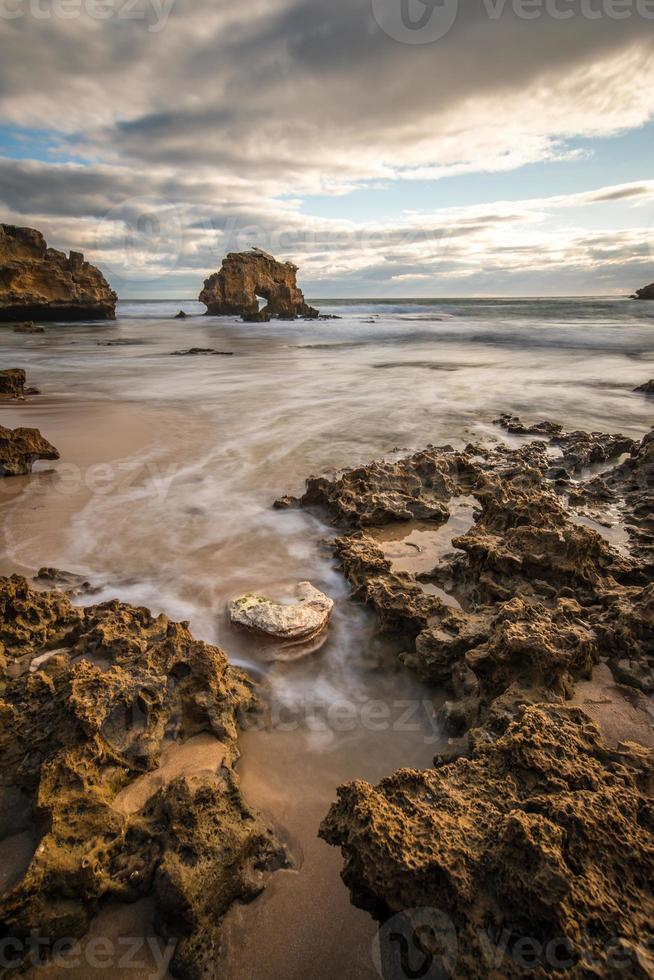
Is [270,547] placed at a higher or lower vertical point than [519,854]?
lower

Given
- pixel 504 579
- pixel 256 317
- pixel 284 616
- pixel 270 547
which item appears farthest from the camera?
pixel 256 317

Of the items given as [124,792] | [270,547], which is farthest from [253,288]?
[124,792]

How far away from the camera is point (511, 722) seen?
6.23ft

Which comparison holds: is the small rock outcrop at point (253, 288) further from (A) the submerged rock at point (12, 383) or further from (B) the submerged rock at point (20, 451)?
(B) the submerged rock at point (20, 451)

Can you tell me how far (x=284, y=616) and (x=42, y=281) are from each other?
3955 centimetres

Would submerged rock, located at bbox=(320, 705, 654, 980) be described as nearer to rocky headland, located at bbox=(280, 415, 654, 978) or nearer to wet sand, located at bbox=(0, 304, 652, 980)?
rocky headland, located at bbox=(280, 415, 654, 978)

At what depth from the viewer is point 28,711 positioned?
6.58 feet

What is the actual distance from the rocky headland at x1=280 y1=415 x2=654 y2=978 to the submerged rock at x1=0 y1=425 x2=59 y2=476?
125 inches

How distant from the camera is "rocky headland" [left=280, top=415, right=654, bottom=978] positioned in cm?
126

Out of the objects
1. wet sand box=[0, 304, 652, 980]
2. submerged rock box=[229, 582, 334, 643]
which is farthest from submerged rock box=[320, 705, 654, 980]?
submerged rock box=[229, 582, 334, 643]

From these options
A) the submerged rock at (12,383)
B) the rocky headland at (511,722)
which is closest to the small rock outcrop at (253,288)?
the submerged rock at (12,383)

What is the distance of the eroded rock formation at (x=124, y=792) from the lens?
4.81 ft

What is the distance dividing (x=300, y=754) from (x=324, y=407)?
807 cm

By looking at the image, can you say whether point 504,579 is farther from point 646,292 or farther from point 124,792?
point 646,292
